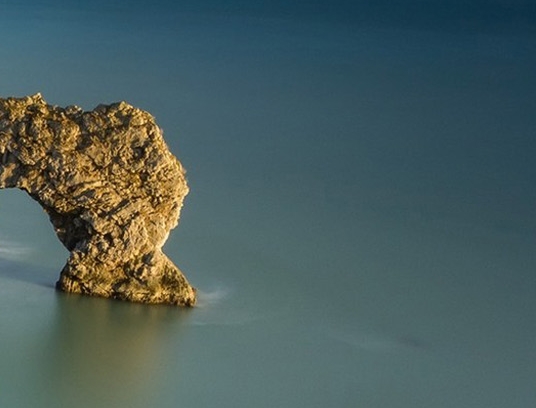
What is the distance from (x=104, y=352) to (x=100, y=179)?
189cm

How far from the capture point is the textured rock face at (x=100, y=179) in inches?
677

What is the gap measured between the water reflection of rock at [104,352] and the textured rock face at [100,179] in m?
0.32

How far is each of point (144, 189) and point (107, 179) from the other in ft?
1.36

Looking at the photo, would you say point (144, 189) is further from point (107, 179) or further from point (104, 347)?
point (104, 347)

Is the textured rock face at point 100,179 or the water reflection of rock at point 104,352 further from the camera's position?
the textured rock face at point 100,179

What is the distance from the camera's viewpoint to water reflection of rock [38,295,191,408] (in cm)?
1579

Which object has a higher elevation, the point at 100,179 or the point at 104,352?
the point at 100,179

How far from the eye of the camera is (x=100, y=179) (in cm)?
1738

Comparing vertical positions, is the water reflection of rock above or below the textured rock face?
below

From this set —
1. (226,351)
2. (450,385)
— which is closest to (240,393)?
(226,351)

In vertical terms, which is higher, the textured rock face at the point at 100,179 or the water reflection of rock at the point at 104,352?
the textured rock face at the point at 100,179

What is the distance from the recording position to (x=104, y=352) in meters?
16.9

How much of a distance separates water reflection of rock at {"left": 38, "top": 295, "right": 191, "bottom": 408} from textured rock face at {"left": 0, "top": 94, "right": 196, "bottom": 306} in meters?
0.32

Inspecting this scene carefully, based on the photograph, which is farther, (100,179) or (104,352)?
(100,179)
